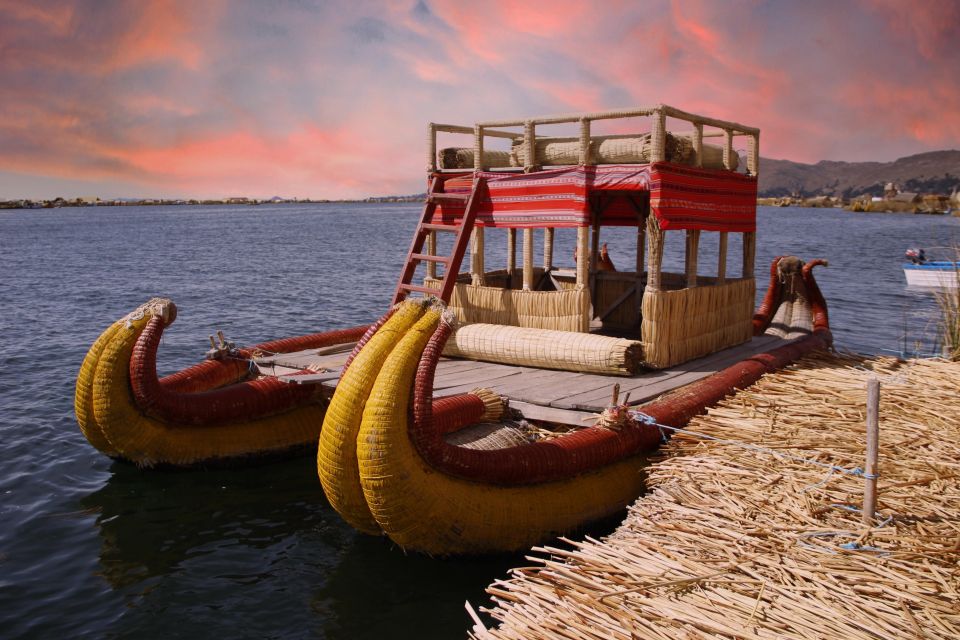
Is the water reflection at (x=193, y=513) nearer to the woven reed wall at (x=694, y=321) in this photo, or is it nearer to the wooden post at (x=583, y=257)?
the wooden post at (x=583, y=257)

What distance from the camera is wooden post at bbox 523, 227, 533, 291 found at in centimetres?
1216

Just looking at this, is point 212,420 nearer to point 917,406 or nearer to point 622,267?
point 917,406

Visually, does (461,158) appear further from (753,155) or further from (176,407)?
(176,407)

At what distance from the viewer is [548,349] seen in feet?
35.9

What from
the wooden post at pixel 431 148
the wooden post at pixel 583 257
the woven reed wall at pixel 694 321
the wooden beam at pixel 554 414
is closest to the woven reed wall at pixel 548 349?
the woven reed wall at pixel 694 321

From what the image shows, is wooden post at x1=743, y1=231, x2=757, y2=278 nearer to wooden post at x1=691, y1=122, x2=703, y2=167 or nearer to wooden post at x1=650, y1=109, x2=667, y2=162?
wooden post at x1=691, y1=122, x2=703, y2=167

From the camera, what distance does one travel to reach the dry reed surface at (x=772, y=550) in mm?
5031

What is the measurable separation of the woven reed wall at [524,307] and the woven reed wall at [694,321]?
3.18 ft

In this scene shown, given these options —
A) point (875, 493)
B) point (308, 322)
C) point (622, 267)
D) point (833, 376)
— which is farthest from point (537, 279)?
point (622, 267)

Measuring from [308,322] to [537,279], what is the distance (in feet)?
47.9

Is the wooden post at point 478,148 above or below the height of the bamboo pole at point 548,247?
above

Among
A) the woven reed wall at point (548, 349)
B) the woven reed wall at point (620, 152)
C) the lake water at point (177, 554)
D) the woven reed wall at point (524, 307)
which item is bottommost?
the lake water at point (177, 554)

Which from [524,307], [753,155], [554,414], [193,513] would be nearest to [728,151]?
[753,155]

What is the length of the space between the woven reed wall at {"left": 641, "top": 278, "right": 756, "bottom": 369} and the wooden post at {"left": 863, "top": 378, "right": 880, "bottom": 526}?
485 centimetres
